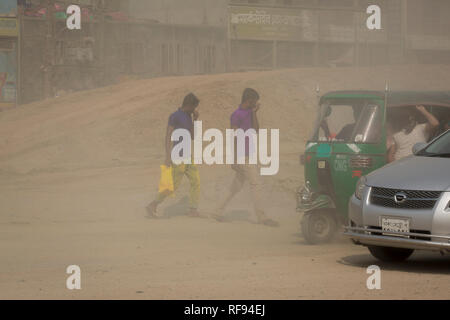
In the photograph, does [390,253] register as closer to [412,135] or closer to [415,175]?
[415,175]

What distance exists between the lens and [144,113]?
27.8 m

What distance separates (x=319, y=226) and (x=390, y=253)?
6.57ft

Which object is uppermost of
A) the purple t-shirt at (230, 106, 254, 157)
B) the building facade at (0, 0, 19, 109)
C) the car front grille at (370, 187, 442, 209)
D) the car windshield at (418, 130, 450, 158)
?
the building facade at (0, 0, 19, 109)

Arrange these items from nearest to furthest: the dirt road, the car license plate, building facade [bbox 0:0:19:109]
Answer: the dirt road → the car license plate → building facade [bbox 0:0:19:109]

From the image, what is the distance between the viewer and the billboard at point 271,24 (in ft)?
146

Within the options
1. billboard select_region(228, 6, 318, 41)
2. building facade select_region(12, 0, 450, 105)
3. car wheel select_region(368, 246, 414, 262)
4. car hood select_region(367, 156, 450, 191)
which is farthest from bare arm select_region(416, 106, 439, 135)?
billboard select_region(228, 6, 318, 41)

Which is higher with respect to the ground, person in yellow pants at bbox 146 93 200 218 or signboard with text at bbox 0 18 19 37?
signboard with text at bbox 0 18 19 37

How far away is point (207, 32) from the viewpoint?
4697cm

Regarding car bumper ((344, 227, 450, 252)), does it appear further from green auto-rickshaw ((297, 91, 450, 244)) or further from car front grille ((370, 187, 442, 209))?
green auto-rickshaw ((297, 91, 450, 244))

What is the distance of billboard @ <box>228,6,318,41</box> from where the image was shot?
44500 mm

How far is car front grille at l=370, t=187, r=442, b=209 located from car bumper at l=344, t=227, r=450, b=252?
28 centimetres

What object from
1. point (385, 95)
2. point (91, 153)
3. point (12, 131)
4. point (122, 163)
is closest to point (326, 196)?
point (385, 95)

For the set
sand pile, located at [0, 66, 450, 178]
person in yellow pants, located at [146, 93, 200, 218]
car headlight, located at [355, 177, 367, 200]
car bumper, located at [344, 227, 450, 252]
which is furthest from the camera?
sand pile, located at [0, 66, 450, 178]
